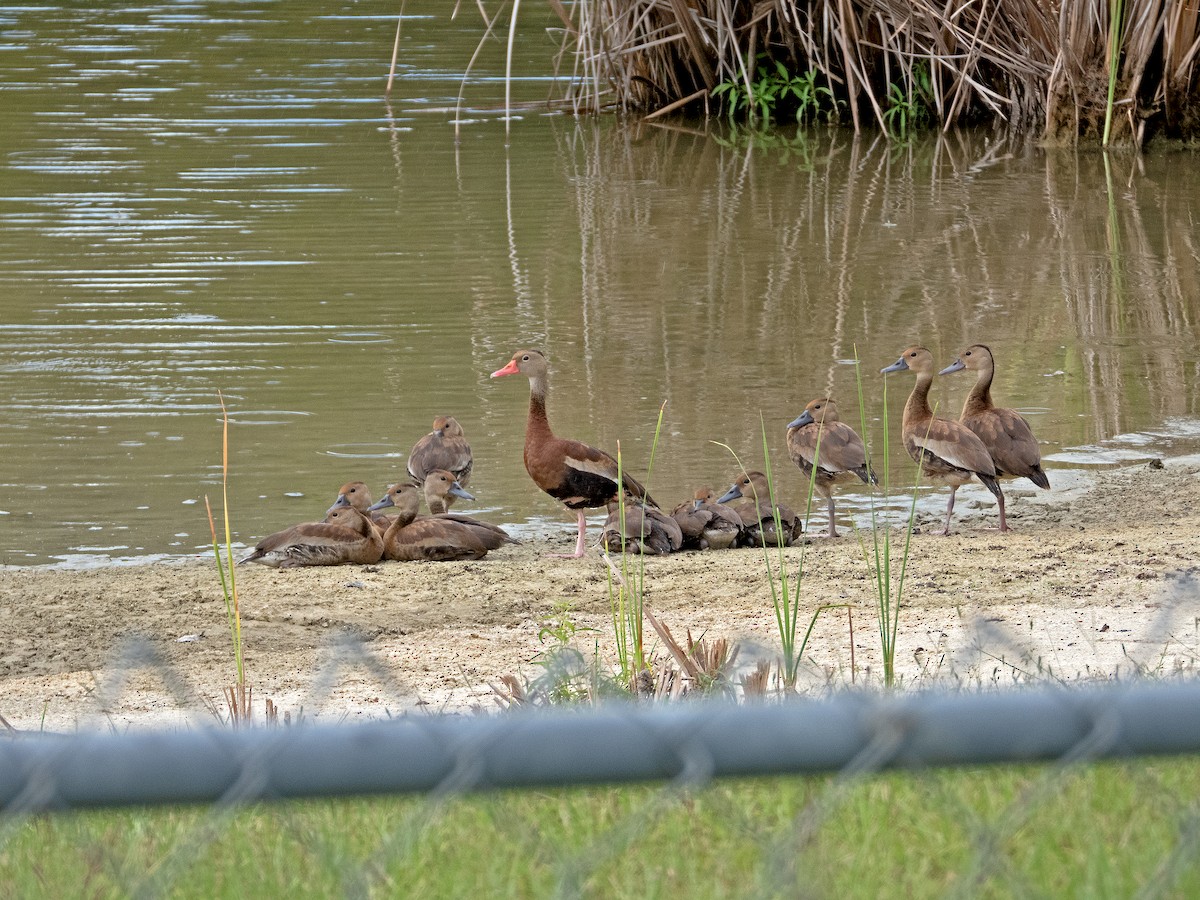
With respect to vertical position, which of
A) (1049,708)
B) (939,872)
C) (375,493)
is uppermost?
(1049,708)

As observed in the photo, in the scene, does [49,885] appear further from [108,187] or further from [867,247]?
[108,187]

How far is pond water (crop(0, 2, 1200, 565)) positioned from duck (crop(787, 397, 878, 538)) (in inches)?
13.0

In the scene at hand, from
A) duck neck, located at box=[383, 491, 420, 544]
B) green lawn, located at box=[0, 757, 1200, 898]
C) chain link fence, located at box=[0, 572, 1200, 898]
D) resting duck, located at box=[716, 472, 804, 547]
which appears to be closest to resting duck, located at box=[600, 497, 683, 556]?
resting duck, located at box=[716, 472, 804, 547]

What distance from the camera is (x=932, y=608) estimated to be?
6.45m

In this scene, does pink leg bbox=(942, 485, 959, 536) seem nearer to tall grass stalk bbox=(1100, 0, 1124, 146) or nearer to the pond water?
the pond water

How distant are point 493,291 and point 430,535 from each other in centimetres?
496

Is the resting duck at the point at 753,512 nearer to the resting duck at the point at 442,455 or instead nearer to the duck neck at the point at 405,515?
the resting duck at the point at 442,455

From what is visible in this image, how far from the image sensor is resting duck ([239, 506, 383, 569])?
759cm

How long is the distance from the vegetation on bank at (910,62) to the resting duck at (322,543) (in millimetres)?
10634

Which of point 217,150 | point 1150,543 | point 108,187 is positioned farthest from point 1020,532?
point 217,150

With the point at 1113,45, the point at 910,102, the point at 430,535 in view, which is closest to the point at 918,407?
the point at 430,535

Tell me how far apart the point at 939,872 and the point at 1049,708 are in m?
1.08

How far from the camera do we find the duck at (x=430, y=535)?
7.80 meters

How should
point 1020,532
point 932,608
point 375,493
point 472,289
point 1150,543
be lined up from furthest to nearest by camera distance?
1. point 472,289
2. point 375,493
3. point 1020,532
4. point 1150,543
5. point 932,608
